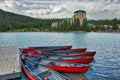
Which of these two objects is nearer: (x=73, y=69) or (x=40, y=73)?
(x=40, y=73)

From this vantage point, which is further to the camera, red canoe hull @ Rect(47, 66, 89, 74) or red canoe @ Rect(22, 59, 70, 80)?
red canoe hull @ Rect(47, 66, 89, 74)

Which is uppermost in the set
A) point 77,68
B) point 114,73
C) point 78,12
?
point 78,12

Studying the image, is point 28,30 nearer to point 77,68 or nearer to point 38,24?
point 38,24

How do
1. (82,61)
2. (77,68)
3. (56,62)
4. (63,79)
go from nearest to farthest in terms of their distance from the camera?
(63,79) → (77,68) → (56,62) → (82,61)

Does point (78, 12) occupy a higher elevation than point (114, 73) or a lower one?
higher

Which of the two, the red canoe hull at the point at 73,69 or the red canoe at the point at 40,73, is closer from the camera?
the red canoe at the point at 40,73

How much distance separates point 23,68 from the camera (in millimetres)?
13156

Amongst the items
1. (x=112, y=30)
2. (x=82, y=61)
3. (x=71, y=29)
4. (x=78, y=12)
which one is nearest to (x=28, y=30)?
(x=71, y=29)

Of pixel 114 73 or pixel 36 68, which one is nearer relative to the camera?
pixel 36 68

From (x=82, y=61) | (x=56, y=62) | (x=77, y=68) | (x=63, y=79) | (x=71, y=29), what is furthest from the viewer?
(x=71, y=29)

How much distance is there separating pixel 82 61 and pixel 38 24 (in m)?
127

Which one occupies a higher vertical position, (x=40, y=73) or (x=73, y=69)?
(x=40, y=73)

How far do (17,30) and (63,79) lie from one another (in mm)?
131276

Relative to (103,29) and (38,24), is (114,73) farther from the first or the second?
(38,24)
